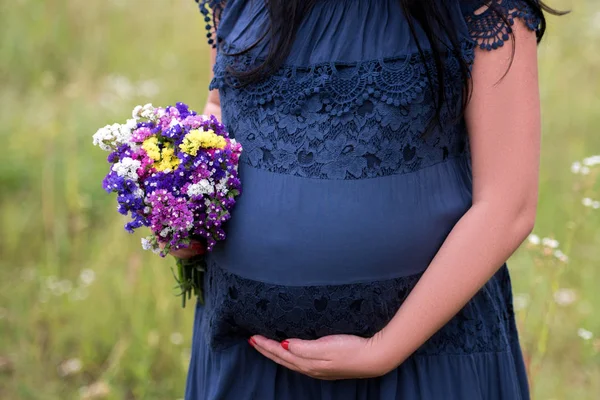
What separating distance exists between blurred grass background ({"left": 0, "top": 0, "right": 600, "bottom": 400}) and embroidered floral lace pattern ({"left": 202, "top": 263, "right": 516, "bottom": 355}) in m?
0.67

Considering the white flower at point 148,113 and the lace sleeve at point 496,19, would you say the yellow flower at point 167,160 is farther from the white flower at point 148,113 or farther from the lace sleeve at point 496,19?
the lace sleeve at point 496,19

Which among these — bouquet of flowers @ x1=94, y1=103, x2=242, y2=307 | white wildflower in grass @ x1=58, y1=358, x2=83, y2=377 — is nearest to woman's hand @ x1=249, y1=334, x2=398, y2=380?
bouquet of flowers @ x1=94, y1=103, x2=242, y2=307

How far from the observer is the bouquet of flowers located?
166 cm

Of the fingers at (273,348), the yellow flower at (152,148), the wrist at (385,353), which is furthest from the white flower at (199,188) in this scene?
the wrist at (385,353)

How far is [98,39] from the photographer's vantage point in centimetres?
602

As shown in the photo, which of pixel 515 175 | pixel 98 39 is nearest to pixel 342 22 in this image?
pixel 515 175

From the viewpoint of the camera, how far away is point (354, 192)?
1.68 m

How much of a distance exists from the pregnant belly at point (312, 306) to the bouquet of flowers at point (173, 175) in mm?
146

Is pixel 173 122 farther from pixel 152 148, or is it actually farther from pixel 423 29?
pixel 423 29

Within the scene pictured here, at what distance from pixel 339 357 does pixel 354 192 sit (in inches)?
14.3

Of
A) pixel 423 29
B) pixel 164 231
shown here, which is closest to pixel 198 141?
pixel 164 231

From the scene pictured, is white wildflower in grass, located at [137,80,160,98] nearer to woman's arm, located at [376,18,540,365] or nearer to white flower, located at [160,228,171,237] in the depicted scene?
white flower, located at [160,228,171,237]

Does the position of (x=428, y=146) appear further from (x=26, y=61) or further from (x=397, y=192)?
(x=26, y=61)

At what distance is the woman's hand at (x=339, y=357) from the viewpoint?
1.65 meters
